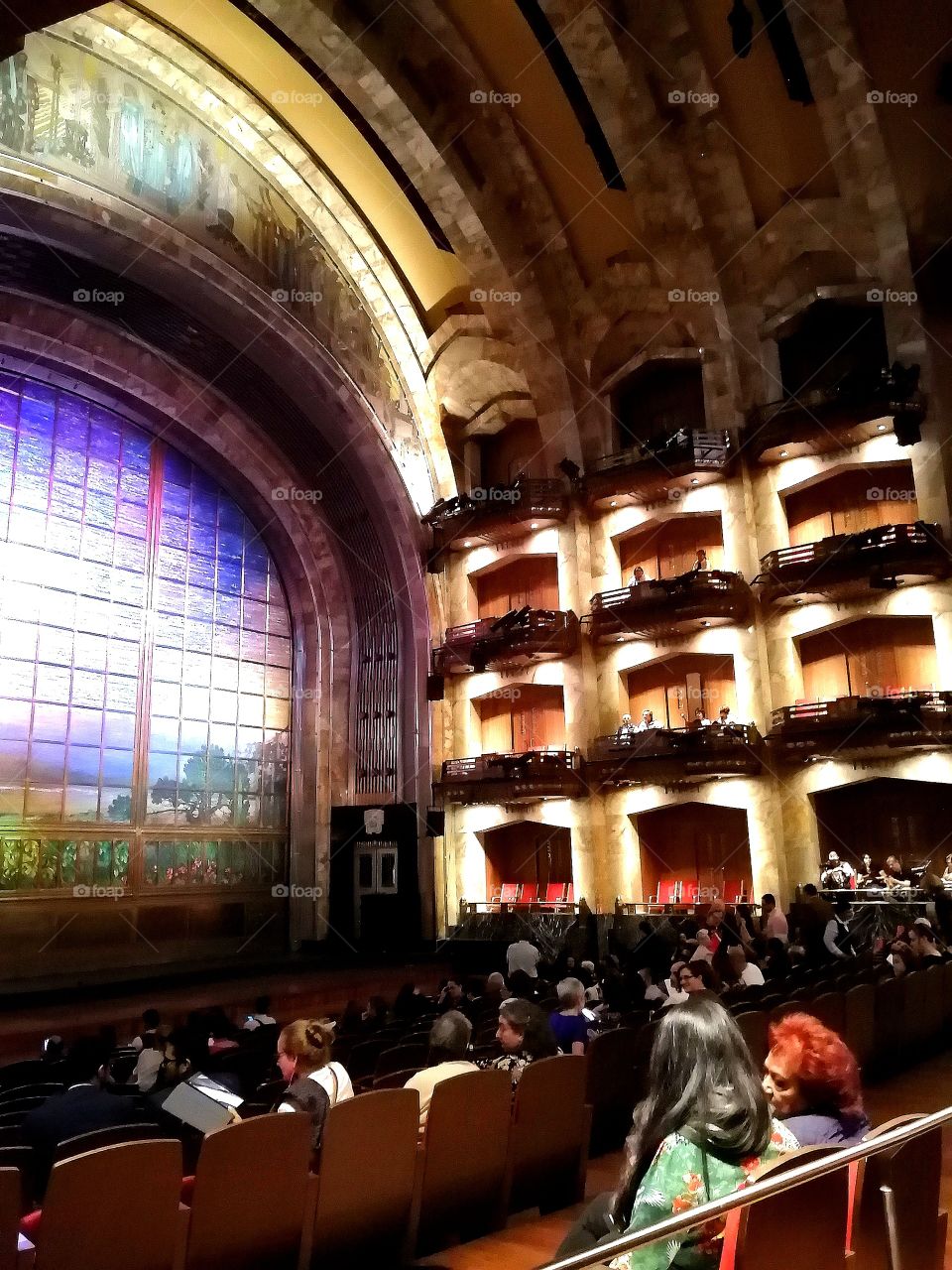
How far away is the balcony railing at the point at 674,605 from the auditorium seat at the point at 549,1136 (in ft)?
47.3

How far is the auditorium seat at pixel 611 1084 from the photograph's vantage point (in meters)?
5.25

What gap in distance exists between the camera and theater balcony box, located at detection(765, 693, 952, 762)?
51.9ft

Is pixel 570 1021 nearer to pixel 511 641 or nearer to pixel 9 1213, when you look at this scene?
pixel 9 1213

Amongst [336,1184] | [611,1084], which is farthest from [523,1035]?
[336,1184]

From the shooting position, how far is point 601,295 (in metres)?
20.7

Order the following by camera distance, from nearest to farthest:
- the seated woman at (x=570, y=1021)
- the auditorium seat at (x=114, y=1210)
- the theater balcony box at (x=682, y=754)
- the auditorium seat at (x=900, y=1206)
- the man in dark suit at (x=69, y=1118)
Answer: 1. the auditorium seat at (x=900, y=1206)
2. the auditorium seat at (x=114, y=1210)
3. the man in dark suit at (x=69, y=1118)
4. the seated woman at (x=570, y=1021)
5. the theater balcony box at (x=682, y=754)

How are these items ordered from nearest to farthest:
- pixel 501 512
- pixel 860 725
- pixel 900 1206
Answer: pixel 900 1206, pixel 860 725, pixel 501 512

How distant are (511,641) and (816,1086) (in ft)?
55.3

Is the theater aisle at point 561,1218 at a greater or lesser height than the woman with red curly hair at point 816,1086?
lesser

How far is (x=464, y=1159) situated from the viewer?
3.91 m

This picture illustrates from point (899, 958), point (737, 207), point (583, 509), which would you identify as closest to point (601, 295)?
point (737, 207)

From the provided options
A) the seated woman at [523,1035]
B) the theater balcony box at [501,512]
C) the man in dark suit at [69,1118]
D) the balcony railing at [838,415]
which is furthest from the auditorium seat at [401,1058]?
the theater balcony box at [501,512]

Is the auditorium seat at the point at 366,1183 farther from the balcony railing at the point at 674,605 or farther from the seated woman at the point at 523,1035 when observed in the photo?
the balcony railing at the point at 674,605

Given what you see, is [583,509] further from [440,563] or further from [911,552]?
[911,552]
